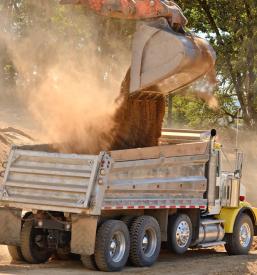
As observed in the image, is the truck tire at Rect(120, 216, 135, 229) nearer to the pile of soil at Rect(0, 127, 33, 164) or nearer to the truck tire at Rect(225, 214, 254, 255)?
the truck tire at Rect(225, 214, 254, 255)

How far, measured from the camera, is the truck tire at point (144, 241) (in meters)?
13.1

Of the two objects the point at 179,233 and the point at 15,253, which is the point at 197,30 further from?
the point at 15,253

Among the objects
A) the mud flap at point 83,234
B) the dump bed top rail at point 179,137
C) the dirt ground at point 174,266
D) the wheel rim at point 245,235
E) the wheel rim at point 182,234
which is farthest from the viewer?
the wheel rim at point 245,235

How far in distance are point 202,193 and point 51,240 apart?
3.67 meters

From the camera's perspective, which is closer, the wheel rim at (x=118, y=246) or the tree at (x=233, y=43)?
the wheel rim at (x=118, y=246)

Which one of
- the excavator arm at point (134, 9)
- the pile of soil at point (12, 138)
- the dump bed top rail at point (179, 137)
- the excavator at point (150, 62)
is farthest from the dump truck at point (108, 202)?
the pile of soil at point (12, 138)

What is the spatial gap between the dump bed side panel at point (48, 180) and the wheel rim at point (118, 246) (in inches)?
39.5

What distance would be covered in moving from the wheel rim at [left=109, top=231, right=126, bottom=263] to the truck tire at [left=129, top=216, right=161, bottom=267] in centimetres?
38

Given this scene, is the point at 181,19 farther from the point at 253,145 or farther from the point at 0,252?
the point at 253,145

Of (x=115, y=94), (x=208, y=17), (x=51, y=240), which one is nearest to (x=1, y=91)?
(x=208, y=17)

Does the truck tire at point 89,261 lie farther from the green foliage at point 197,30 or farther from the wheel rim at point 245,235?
the wheel rim at point 245,235

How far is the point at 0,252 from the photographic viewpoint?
14.3m

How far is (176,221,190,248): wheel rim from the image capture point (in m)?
14.7

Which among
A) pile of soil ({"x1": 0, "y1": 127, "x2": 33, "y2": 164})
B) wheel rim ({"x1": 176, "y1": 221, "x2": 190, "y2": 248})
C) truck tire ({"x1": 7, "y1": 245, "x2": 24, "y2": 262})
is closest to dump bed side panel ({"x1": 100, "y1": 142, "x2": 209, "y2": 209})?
wheel rim ({"x1": 176, "y1": 221, "x2": 190, "y2": 248})
